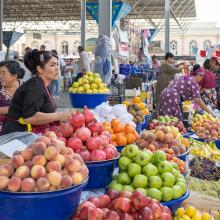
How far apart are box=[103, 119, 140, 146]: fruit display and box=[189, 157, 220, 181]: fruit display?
2.87 ft

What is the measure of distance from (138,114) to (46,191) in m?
2.80

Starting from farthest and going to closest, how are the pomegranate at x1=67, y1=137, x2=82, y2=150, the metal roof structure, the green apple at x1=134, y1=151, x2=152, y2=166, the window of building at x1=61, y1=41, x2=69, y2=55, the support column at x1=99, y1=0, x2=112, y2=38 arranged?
the window of building at x1=61, y1=41, x2=69, y2=55 → the metal roof structure → the support column at x1=99, y1=0, x2=112, y2=38 → the green apple at x1=134, y1=151, x2=152, y2=166 → the pomegranate at x1=67, y1=137, x2=82, y2=150

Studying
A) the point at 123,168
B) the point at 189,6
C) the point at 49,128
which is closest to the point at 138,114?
the point at 49,128

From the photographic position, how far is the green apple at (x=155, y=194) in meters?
2.35

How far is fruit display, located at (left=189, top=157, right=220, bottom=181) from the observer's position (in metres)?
3.73

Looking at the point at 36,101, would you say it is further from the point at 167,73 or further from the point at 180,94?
the point at 167,73

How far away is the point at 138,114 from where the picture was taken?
4527 millimetres

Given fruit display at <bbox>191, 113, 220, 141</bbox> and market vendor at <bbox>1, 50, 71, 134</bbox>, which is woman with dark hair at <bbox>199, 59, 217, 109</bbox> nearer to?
fruit display at <bbox>191, 113, 220, 141</bbox>

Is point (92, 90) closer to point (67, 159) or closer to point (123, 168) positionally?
point (123, 168)

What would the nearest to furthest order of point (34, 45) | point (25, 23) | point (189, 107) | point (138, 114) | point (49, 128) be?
point (49, 128) < point (138, 114) < point (189, 107) < point (25, 23) < point (34, 45)

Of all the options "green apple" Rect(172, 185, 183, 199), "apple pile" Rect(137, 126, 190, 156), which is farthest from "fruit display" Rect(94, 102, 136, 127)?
"green apple" Rect(172, 185, 183, 199)

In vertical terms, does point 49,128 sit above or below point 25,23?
below

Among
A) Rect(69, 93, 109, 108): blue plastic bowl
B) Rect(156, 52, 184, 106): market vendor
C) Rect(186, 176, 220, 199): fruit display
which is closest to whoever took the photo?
Rect(186, 176, 220, 199): fruit display

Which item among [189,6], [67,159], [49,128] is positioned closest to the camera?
[67,159]
